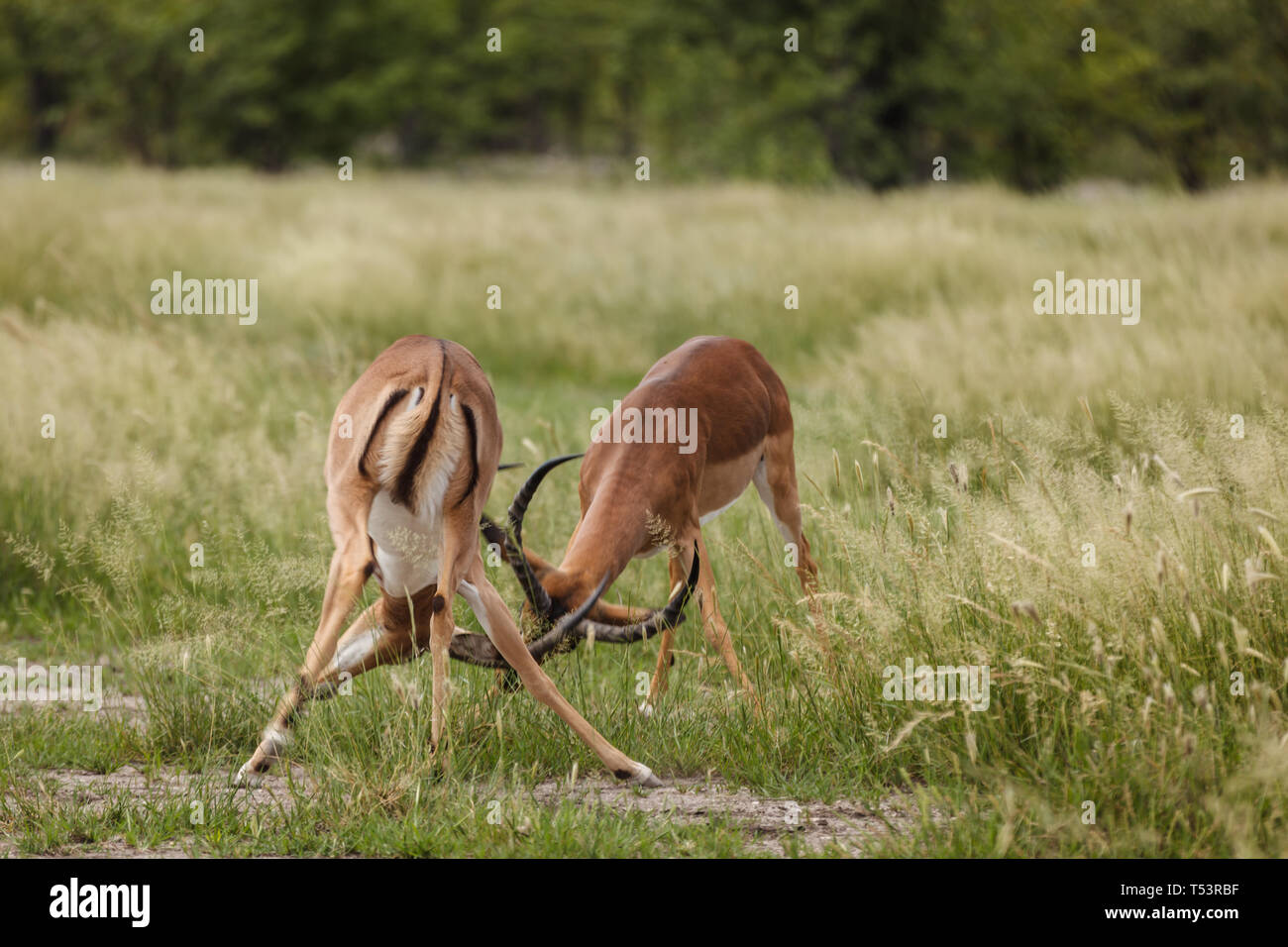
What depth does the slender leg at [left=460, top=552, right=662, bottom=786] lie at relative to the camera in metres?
4.51

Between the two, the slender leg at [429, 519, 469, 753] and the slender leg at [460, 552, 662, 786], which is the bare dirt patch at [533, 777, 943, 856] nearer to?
the slender leg at [460, 552, 662, 786]

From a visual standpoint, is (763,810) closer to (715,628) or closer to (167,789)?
(715,628)

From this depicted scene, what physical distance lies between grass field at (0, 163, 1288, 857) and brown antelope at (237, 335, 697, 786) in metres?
0.22

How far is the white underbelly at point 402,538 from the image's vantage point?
14.2ft

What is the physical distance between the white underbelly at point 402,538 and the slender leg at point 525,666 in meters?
0.15

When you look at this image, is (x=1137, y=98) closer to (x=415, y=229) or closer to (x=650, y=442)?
(x=415, y=229)

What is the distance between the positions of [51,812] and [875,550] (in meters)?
2.97

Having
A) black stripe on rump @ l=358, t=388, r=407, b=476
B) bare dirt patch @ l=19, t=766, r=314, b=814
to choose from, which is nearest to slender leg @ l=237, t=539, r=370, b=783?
black stripe on rump @ l=358, t=388, r=407, b=476

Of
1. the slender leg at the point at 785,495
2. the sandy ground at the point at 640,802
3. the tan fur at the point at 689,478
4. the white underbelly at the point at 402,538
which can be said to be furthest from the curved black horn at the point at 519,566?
the slender leg at the point at 785,495

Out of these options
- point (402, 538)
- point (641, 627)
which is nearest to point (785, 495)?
point (641, 627)

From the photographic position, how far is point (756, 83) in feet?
114

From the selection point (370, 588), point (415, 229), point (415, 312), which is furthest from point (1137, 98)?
point (370, 588)

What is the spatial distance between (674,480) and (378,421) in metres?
1.51

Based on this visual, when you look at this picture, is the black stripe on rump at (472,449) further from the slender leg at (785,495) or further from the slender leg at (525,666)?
the slender leg at (785,495)
